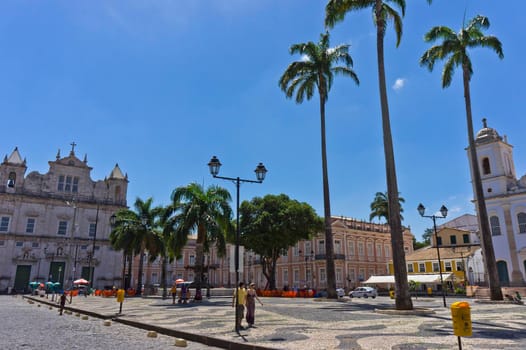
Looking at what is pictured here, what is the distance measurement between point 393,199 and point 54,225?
46478 millimetres

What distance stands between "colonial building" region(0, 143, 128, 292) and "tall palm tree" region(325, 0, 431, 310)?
38.1 m

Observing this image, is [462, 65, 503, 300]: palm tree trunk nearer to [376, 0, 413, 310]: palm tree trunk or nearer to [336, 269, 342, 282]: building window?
[376, 0, 413, 310]: palm tree trunk

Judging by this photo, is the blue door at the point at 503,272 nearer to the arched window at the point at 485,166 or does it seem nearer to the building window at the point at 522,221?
the building window at the point at 522,221

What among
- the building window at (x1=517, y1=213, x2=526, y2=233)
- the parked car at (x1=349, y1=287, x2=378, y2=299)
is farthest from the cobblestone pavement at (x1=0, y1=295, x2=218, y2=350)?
the building window at (x1=517, y1=213, x2=526, y2=233)

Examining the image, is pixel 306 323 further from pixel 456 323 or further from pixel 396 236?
pixel 456 323

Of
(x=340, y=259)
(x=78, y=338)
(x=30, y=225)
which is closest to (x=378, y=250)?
(x=340, y=259)

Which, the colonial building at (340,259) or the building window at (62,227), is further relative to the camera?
the colonial building at (340,259)

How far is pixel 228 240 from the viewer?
29.6m

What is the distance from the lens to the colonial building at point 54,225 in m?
47.2

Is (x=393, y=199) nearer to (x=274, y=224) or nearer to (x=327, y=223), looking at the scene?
(x=327, y=223)

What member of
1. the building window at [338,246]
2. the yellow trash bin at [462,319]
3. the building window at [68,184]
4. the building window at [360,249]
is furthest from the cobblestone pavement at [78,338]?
the building window at [360,249]

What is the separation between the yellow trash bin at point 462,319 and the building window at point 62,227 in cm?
5306

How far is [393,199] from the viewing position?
55.5ft

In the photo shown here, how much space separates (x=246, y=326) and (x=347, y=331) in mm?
3343
